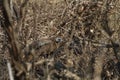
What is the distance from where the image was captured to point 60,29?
15.2ft

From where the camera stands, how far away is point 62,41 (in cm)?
392

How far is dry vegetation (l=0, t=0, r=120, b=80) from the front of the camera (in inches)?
113

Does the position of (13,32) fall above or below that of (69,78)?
above

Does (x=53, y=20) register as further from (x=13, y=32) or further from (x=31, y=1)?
(x=13, y=32)

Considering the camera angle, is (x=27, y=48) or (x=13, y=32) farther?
(x=27, y=48)

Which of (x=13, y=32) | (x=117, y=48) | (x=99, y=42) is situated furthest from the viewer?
(x=99, y=42)

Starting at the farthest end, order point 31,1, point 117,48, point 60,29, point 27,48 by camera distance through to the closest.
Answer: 1. point 31,1
2. point 60,29
3. point 117,48
4. point 27,48

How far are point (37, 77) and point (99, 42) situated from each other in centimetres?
88

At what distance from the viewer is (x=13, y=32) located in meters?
2.80

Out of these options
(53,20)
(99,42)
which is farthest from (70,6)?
(99,42)

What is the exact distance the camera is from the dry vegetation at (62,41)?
2.86m

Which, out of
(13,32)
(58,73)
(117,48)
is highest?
(13,32)

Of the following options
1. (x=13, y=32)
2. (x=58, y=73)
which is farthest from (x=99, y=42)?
(x=13, y=32)

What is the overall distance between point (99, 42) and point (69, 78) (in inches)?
28.5
